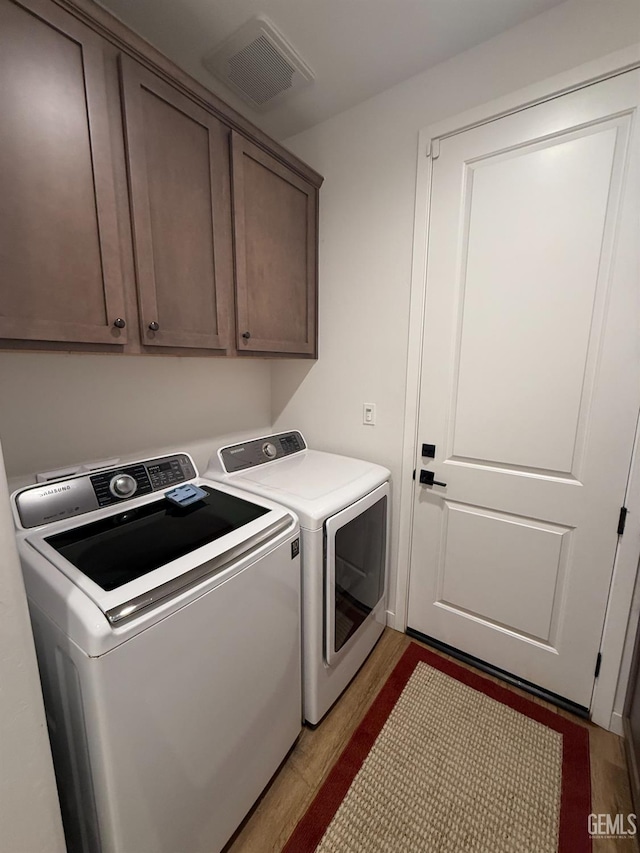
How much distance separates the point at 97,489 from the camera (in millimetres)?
1191

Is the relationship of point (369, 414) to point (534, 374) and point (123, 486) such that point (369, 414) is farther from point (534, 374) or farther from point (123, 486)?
point (123, 486)

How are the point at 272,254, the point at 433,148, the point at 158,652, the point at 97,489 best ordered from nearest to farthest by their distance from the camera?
the point at 158,652 → the point at 97,489 → the point at 433,148 → the point at 272,254

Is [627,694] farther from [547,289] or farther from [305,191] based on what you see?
[305,191]

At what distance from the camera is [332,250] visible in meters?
1.82

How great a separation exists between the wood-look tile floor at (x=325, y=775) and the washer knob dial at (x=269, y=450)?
114 centimetres

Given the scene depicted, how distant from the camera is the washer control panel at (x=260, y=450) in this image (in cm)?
160

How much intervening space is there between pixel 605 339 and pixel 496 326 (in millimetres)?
367

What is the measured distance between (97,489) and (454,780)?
1623 millimetres

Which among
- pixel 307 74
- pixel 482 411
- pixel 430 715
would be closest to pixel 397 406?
pixel 482 411


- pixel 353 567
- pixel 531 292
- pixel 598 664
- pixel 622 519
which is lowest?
pixel 598 664

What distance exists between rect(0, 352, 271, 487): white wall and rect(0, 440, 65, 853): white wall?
2.59ft

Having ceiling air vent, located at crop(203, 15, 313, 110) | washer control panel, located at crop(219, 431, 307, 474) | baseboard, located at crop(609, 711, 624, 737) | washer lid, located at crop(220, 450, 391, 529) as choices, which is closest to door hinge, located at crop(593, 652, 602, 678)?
baseboard, located at crop(609, 711, 624, 737)

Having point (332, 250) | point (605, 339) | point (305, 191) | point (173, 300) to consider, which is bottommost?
point (605, 339)
